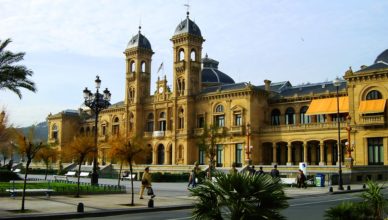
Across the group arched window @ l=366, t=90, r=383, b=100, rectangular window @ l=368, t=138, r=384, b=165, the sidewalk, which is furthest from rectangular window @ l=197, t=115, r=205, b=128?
the sidewalk

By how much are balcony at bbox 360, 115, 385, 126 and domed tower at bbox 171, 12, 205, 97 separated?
25.0 meters

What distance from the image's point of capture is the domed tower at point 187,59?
66.4m

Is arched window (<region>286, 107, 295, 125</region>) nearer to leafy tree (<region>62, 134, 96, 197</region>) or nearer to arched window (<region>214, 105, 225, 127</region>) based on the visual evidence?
arched window (<region>214, 105, 225, 127</region>)

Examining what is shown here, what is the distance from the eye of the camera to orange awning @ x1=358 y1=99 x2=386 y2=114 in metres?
48.8

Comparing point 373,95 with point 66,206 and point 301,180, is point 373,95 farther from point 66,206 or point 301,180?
point 66,206

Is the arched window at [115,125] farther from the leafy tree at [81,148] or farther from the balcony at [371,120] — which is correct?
the balcony at [371,120]

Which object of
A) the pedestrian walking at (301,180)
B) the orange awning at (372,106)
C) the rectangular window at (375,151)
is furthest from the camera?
the rectangular window at (375,151)

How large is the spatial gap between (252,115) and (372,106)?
1550 cm

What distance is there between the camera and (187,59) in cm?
6638

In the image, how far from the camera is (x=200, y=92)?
220 ft

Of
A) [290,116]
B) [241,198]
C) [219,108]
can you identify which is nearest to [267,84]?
[290,116]

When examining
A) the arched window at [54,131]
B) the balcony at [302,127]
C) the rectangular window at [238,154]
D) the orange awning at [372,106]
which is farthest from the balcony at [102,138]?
the orange awning at [372,106]

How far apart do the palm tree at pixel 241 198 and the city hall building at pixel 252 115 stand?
36.4 metres

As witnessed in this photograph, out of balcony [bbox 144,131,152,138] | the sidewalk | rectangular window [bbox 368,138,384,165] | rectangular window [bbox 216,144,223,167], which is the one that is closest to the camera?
the sidewalk
